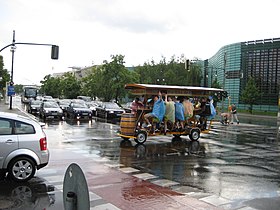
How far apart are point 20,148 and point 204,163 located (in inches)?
223

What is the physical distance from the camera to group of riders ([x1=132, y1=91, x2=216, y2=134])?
14.1 meters

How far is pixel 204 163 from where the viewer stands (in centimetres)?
1035

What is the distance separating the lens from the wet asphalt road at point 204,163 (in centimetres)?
712

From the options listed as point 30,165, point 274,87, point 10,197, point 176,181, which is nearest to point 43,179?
point 30,165

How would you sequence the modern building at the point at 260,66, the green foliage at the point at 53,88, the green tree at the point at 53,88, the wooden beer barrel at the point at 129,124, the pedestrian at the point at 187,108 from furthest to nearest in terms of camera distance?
the green foliage at the point at 53,88
the green tree at the point at 53,88
the modern building at the point at 260,66
the pedestrian at the point at 187,108
the wooden beer barrel at the point at 129,124

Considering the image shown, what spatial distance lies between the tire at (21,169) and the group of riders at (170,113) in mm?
7320

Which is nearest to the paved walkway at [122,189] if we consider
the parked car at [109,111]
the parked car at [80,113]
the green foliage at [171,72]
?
the parked car at [80,113]

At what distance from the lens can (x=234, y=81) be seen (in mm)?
64875

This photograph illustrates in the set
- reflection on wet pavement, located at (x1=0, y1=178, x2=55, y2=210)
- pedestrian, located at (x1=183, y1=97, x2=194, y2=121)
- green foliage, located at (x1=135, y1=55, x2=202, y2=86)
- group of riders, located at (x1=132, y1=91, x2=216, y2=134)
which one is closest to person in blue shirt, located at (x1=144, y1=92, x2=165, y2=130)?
group of riders, located at (x1=132, y1=91, x2=216, y2=134)

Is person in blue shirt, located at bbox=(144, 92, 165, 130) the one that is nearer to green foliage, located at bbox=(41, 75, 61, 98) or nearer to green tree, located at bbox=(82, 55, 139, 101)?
green tree, located at bbox=(82, 55, 139, 101)

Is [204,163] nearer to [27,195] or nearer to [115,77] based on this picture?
[27,195]

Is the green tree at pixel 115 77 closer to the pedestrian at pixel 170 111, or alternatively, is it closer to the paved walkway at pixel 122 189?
the pedestrian at pixel 170 111

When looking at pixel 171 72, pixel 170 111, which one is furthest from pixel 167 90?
→ pixel 171 72

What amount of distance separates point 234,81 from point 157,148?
55124 mm
